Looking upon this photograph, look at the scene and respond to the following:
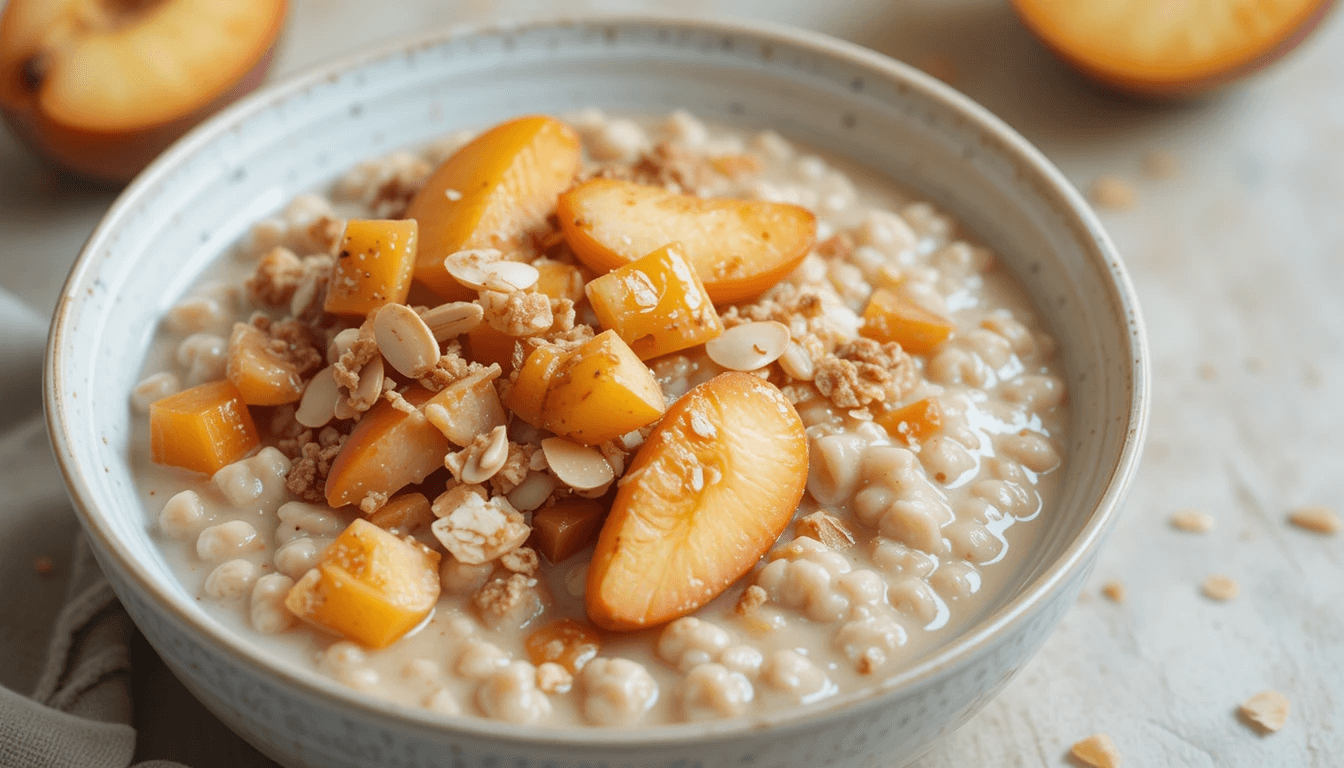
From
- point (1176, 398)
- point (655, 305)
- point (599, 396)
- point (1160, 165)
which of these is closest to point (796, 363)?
point (655, 305)

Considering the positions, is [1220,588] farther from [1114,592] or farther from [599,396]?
[599,396]

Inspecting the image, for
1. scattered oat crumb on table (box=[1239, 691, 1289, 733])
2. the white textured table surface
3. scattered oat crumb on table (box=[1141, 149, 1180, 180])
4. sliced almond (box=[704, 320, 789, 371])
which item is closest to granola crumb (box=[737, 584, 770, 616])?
sliced almond (box=[704, 320, 789, 371])


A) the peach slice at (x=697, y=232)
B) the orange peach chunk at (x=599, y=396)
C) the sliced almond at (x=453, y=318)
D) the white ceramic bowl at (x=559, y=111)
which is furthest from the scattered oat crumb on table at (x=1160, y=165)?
the sliced almond at (x=453, y=318)

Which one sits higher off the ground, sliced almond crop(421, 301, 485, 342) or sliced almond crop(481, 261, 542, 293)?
sliced almond crop(481, 261, 542, 293)

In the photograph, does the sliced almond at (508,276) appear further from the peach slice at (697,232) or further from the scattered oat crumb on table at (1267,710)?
the scattered oat crumb on table at (1267,710)

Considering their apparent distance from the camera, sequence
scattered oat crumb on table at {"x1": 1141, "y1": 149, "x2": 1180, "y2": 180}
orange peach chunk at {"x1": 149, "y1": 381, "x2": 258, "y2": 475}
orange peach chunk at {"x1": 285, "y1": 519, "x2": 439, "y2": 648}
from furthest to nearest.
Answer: scattered oat crumb on table at {"x1": 1141, "y1": 149, "x2": 1180, "y2": 180} → orange peach chunk at {"x1": 149, "y1": 381, "x2": 258, "y2": 475} → orange peach chunk at {"x1": 285, "y1": 519, "x2": 439, "y2": 648}

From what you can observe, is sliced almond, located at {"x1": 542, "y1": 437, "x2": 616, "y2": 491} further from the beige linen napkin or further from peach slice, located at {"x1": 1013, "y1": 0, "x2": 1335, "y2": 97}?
peach slice, located at {"x1": 1013, "y1": 0, "x2": 1335, "y2": 97}
